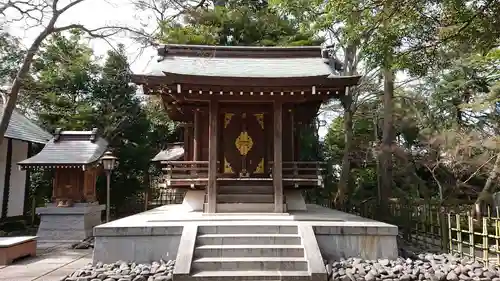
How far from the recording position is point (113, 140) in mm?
21438

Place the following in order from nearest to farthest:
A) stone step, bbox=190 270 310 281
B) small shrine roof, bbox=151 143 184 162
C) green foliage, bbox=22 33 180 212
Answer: stone step, bbox=190 270 310 281
small shrine roof, bbox=151 143 184 162
green foliage, bbox=22 33 180 212

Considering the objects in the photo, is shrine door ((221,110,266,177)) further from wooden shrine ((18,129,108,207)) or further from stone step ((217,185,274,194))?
wooden shrine ((18,129,108,207))

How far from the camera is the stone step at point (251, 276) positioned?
6746mm

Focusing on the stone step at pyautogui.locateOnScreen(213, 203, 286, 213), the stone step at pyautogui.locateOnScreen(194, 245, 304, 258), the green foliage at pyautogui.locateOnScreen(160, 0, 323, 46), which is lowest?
the stone step at pyautogui.locateOnScreen(194, 245, 304, 258)

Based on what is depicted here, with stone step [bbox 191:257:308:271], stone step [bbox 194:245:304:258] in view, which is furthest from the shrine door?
stone step [bbox 191:257:308:271]

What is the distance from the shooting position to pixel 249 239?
25.9ft

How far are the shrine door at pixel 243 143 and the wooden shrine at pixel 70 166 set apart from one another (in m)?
5.30

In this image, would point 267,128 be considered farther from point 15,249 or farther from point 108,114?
point 108,114

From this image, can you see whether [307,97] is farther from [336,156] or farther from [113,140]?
[113,140]

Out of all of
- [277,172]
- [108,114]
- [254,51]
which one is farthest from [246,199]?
[108,114]

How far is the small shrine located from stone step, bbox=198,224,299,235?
23.0ft

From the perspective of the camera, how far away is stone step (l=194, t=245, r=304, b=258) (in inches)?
295

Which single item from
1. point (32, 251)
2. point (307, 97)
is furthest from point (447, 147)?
point (32, 251)

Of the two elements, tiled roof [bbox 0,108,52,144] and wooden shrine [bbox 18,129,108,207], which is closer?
wooden shrine [bbox 18,129,108,207]
